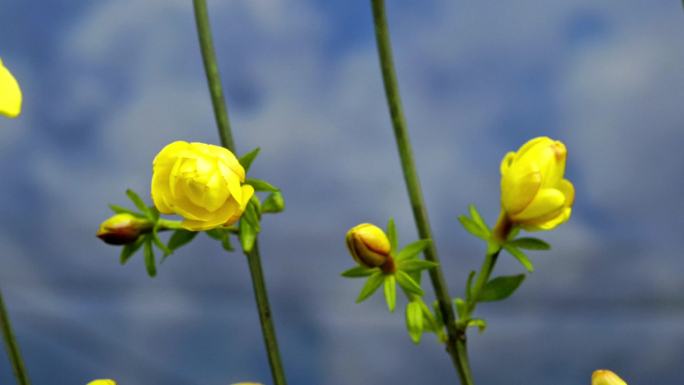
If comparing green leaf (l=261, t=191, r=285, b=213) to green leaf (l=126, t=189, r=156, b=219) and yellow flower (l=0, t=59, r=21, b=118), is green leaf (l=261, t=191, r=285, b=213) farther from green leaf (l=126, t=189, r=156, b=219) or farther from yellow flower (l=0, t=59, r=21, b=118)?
yellow flower (l=0, t=59, r=21, b=118)

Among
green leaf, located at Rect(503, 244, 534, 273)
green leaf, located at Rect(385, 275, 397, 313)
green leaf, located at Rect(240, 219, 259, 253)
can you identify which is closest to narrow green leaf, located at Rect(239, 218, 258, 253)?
green leaf, located at Rect(240, 219, 259, 253)

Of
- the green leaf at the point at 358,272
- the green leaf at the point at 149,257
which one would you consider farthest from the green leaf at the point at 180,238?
the green leaf at the point at 358,272

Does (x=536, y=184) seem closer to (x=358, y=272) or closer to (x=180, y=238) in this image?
(x=358, y=272)

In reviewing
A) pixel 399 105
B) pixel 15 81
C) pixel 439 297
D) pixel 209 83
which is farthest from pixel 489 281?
pixel 15 81

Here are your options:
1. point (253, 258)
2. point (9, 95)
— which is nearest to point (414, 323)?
point (253, 258)

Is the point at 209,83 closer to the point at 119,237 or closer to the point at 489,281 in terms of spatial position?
the point at 119,237

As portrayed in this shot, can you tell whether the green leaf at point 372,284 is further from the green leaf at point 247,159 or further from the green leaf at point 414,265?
the green leaf at point 247,159
